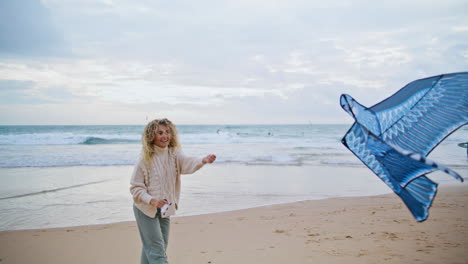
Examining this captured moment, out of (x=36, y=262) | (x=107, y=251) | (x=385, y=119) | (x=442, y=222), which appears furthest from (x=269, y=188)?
(x=385, y=119)

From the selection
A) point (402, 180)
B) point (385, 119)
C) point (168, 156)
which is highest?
point (385, 119)

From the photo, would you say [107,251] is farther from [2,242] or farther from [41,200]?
[41,200]

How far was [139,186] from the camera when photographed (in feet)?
10.5

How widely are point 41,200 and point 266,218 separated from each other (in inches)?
213

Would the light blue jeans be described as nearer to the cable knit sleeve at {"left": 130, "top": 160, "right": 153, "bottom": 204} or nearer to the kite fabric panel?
the cable knit sleeve at {"left": 130, "top": 160, "right": 153, "bottom": 204}

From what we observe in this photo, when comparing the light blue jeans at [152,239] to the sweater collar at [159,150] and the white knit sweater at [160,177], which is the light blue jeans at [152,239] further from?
the sweater collar at [159,150]

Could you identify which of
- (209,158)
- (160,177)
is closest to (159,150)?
(160,177)

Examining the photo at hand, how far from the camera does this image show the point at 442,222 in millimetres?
5703

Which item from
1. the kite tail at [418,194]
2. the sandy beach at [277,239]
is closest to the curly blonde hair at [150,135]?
the sandy beach at [277,239]

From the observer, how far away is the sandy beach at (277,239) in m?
4.43

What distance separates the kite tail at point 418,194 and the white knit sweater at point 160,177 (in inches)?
71.8

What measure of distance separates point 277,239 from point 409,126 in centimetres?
284

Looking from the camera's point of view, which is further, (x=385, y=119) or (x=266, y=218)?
(x=266, y=218)

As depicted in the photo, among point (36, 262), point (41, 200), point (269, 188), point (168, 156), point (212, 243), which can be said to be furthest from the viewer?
point (269, 188)
